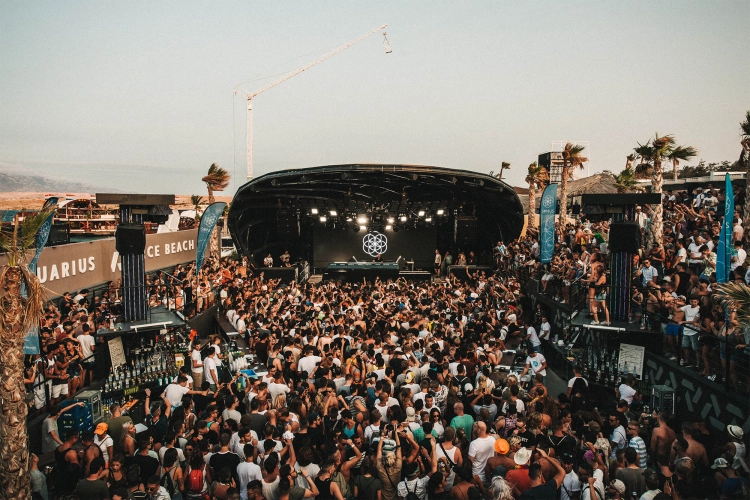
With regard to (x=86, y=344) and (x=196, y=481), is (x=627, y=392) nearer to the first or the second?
(x=196, y=481)

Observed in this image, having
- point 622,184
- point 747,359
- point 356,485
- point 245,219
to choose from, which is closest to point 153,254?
point 245,219

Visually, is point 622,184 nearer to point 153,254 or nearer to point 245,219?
point 245,219

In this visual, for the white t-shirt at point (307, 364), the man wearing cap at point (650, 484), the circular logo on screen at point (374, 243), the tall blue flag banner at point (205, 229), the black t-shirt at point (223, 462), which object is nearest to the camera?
the man wearing cap at point (650, 484)

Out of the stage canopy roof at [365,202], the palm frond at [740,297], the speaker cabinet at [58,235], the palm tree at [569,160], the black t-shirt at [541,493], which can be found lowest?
the black t-shirt at [541,493]

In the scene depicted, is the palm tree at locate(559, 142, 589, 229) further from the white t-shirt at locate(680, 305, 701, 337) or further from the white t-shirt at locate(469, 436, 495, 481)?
the white t-shirt at locate(469, 436, 495, 481)

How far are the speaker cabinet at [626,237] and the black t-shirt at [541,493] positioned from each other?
658 cm

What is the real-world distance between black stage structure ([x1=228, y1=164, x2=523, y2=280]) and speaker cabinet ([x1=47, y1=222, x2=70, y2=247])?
659cm

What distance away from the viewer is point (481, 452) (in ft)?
17.5

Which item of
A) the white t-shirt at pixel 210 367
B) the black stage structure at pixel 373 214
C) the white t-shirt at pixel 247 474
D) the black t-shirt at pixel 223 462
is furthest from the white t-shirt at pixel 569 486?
the black stage structure at pixel 373 214

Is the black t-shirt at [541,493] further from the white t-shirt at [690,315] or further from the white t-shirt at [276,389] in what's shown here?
the white t-shirt at [690,315]

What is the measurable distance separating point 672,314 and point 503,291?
23.6 feet

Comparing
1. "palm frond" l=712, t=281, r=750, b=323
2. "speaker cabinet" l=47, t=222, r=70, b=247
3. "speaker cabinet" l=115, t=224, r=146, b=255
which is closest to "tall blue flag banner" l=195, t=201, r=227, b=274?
"speaker cabinet" l=115, t=224, r=146, b=255

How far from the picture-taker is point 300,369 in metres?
8.55

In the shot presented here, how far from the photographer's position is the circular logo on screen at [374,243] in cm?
2825
